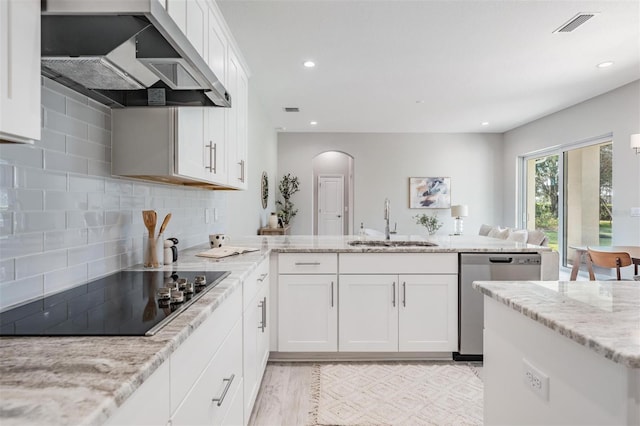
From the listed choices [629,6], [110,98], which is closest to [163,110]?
[110,98]

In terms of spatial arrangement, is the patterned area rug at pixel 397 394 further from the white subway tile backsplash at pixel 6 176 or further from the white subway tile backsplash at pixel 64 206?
the white subway tile backsplash at pixel 6 176

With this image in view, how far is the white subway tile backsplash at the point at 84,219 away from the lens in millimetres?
1367

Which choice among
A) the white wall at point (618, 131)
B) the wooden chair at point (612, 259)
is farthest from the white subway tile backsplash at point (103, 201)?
the white wall at point (618, 131)

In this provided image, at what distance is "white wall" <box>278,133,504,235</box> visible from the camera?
757cm

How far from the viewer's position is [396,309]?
265cm

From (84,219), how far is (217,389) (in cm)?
85

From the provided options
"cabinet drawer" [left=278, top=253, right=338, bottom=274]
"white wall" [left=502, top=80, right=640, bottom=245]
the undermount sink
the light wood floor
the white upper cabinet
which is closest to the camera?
the white upper cabinet

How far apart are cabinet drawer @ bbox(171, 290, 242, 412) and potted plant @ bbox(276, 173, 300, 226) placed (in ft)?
19.3

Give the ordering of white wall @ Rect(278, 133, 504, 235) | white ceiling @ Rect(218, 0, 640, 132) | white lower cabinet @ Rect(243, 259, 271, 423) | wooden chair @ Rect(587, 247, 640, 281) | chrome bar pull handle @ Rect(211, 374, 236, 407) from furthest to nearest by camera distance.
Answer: white wall @ Rect(278, 133, 504, 235) < wooden chair @ Rect(587, 247, 640, 281) < white ceiling @ Rect(218, 0, 640, 132) < white lower cabinet @ Rect(243, 259, 271, 423) < chrome bar pull handle @ Rect(211, 374, 236, 407)

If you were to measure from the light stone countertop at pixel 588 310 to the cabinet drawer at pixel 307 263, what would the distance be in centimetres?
135

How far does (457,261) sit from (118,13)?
95.9 inches

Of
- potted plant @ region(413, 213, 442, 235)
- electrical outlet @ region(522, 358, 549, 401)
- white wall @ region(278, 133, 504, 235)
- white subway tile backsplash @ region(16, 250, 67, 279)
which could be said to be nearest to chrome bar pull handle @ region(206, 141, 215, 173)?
white subway tile backsplash @ region(16, 250, 67, 279)

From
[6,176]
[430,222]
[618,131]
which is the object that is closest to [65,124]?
[6,176]

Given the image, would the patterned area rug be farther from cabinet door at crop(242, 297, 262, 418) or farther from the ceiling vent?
the ceiling vent
